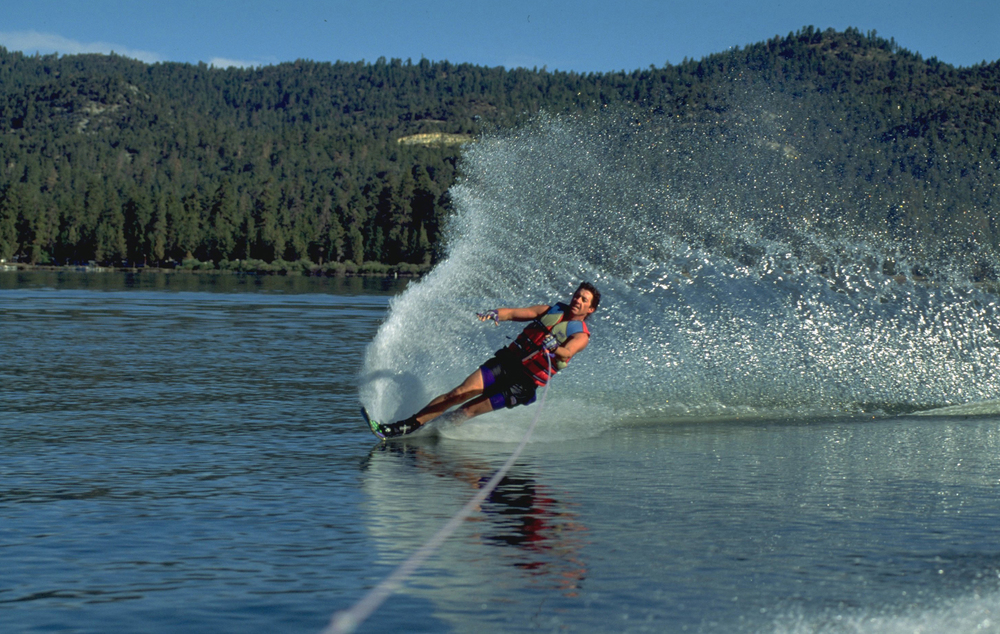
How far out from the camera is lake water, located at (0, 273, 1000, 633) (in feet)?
18.4

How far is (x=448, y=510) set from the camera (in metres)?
7.94

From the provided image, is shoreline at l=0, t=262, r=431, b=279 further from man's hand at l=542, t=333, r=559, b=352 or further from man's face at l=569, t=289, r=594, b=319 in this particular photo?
man's hand at l=542, t=333, r=559, b=352

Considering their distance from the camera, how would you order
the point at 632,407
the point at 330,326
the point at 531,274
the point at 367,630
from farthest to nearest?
the point at 330,326, the point at 531,274, the point at 632,407, the point at 367,630

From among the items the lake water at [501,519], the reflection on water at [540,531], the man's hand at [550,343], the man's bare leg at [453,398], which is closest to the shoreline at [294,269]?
the lake water at [501,519]

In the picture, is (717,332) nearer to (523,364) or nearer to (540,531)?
(523,364)

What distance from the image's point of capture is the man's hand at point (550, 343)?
11.0 m

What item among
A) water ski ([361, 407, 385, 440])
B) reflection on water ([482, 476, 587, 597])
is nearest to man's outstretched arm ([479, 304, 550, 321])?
water ski ([361, 407, 385, 440])

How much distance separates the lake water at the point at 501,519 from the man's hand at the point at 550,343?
3.33 feet

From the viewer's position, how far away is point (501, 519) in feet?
25.2

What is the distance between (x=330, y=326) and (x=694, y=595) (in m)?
27.0

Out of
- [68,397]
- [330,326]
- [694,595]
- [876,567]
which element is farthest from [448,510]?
[330,326]

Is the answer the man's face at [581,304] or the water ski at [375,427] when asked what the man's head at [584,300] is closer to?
the man's face at [581,304]

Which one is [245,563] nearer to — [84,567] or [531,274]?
[84,567]

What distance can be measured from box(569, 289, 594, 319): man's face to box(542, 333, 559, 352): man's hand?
13.1 inches
